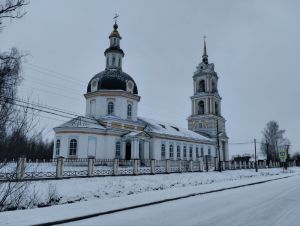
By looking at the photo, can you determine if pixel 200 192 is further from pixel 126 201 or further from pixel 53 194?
pixel 53 194

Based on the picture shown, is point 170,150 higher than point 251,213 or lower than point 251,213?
higher

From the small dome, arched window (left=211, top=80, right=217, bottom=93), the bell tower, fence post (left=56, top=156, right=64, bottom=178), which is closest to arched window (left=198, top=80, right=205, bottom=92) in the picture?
the bell tower

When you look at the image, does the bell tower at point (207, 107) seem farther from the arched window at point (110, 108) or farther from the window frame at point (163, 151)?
the arched window at point (110, 108)

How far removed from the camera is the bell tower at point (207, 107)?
55062 millimetres

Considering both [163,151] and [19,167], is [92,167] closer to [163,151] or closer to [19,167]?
[19,167]

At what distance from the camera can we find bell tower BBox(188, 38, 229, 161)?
2168 inches

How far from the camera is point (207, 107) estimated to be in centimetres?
5516

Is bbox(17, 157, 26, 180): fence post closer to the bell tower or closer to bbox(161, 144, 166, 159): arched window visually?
bbox(161, 144, 166, 159): arched window

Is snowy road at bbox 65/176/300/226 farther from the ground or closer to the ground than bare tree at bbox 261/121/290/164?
closer to the ground

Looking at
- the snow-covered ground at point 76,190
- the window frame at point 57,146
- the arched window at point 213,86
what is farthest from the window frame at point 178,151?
the snow-covered ground at point 76,190

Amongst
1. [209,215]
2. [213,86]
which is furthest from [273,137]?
[209,215]

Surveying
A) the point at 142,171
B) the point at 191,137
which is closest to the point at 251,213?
the point at 142,171

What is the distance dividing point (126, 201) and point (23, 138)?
16.9ft

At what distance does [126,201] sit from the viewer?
36.4 feet
